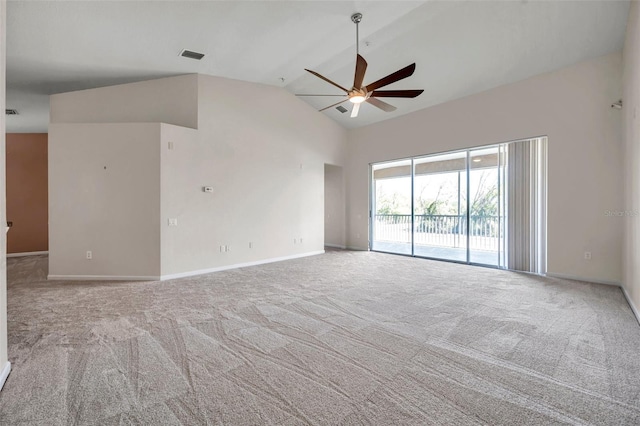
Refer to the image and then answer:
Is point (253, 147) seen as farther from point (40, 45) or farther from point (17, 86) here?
point (17, 86)

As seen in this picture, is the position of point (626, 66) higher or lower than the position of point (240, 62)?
lower

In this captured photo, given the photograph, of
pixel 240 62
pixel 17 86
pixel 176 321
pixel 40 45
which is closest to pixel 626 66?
pixel 240 62

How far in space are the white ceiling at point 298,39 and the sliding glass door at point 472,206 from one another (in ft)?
5.23

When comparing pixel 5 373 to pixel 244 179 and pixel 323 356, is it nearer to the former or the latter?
pixel 323 356

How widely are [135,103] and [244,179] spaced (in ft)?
8.10

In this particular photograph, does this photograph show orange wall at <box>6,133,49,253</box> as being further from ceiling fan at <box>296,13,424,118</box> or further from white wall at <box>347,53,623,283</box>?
white wall at <box>347,53,623,283</box>

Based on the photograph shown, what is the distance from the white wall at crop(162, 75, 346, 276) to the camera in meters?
5.30

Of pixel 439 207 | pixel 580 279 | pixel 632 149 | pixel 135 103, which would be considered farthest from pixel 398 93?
pixel 135 103

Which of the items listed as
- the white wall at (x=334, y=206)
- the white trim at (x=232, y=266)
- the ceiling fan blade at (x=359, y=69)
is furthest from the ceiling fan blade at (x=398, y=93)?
the white wall at (x=334, y=206)

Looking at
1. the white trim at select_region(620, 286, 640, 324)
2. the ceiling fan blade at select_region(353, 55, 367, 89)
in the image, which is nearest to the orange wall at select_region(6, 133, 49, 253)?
Result: the ceiling fan blade at select_region(353, 55, 367, 89)

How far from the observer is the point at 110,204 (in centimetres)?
499

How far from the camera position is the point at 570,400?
1.81m

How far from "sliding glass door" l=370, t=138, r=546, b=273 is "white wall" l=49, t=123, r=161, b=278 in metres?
5.47

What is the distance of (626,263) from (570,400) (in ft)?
11.4
